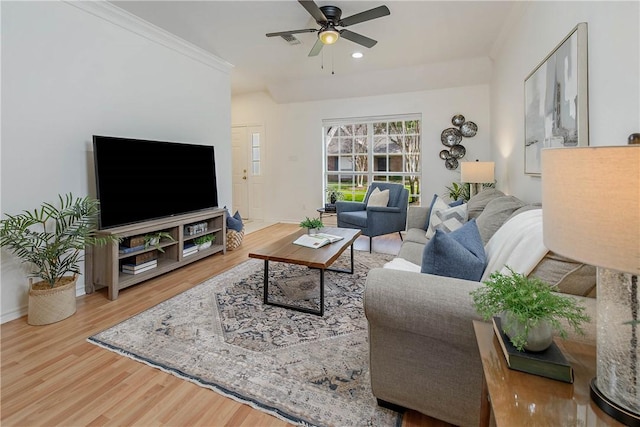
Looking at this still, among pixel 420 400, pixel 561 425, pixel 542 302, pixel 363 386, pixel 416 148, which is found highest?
pixel 416 148

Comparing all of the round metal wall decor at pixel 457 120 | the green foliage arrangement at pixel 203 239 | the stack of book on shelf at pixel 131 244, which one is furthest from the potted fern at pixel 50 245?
the round metal wall decor at pixel 457 120

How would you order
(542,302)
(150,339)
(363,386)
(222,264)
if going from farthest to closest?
1. (222,264)
2. (150,339)
3. (363,386)
4. (542,302)

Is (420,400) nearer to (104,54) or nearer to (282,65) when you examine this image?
(104,54)

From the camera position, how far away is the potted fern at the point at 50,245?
215cm

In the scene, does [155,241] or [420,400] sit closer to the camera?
[420,400]

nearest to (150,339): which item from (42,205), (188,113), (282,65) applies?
(42,205)

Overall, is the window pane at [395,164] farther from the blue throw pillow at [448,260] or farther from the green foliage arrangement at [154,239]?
the blue throw pillow at [448,260]

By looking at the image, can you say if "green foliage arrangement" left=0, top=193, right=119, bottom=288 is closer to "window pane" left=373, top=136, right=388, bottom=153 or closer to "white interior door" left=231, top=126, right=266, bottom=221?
"white interior door" left=231, top=126, right=266, bottom=221

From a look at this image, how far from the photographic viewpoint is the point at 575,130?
70.8 inches

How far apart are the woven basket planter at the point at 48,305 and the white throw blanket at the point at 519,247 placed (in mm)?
2791

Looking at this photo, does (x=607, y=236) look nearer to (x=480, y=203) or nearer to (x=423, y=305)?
(x=423, y=305)

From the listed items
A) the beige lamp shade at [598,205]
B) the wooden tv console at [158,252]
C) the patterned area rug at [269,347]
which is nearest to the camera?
the beige lamp shade at [598,205]

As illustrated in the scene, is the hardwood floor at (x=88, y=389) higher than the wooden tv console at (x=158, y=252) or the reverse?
the reverse

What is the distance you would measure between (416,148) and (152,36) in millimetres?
4172
